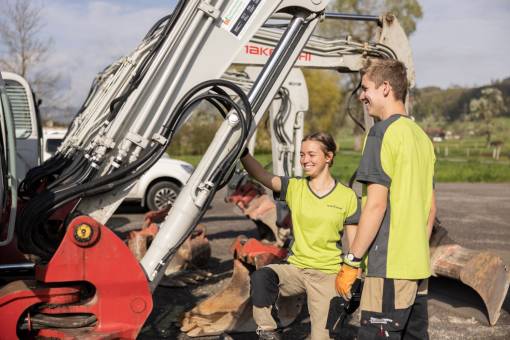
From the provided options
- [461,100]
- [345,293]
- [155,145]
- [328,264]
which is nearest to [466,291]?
[328,264]

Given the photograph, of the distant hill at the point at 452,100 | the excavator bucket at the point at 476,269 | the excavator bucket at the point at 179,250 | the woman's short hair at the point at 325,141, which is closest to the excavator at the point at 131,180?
the woman's short hair at the point at 325,141

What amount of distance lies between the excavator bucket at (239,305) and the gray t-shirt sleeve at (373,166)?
220 centimetres

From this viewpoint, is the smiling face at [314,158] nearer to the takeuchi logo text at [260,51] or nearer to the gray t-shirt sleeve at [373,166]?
the gray t-shirt sleeve at [373,166]

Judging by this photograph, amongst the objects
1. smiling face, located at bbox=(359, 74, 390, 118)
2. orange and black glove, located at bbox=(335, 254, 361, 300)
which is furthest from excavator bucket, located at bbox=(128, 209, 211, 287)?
smiling face, located at bbox=(359, 74, 390, 118)

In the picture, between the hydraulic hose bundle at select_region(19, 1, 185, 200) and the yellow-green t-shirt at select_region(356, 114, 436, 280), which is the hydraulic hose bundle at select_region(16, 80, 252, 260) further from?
the yellow-green t-shirt at select_region(356, 114, 436, 280)

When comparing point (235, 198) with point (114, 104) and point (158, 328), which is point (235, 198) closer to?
point (158, 328)

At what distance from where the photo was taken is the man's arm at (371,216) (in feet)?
10.7

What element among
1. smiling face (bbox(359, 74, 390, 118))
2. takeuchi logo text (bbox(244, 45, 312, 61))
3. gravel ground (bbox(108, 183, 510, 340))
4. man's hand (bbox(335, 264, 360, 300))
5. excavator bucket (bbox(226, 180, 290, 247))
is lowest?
gravel ground (bbox(108, 183, 510, 340))

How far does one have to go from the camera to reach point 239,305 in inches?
222

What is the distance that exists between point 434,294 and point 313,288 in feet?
10.3

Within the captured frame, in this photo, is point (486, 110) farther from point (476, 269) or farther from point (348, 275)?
point (348, 275)

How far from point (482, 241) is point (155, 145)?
8.03 meters

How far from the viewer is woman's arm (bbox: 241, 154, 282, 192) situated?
170 inches

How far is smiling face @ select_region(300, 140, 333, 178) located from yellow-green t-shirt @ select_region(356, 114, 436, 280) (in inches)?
31.5
